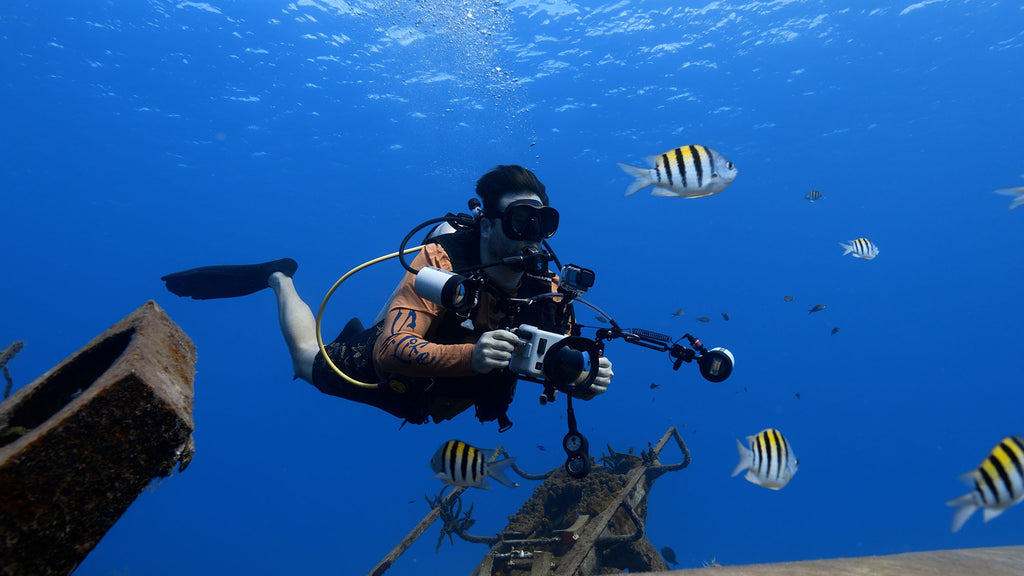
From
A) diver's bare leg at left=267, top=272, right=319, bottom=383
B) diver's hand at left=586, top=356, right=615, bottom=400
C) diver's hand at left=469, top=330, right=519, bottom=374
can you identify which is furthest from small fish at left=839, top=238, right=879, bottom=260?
diver's bare leg at left=267, top=272, right=319, bottom=383

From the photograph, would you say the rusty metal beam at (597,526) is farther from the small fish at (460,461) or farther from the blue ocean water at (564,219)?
the blue ocean water at (564,219)

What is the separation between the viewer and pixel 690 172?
3.06 metres

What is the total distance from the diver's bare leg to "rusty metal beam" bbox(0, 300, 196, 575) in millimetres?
3536

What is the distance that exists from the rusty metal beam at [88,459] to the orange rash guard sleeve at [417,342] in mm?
1523

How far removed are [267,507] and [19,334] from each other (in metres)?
37.8

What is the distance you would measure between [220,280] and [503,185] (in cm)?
496

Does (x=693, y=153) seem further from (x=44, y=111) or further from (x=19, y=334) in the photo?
(x=19, y=334)

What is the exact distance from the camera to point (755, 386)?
77.6m

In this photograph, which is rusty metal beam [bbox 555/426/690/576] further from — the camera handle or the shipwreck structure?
the camera handle

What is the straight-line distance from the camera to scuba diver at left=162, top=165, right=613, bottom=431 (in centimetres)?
324

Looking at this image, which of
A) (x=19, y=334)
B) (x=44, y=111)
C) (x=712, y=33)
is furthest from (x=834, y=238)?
(x=19, y=334)

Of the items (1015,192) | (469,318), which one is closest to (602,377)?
(469,318)

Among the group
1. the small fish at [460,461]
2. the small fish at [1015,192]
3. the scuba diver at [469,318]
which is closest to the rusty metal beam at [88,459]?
the scuba diver at [469,318]

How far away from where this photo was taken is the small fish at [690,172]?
3.03 metres
